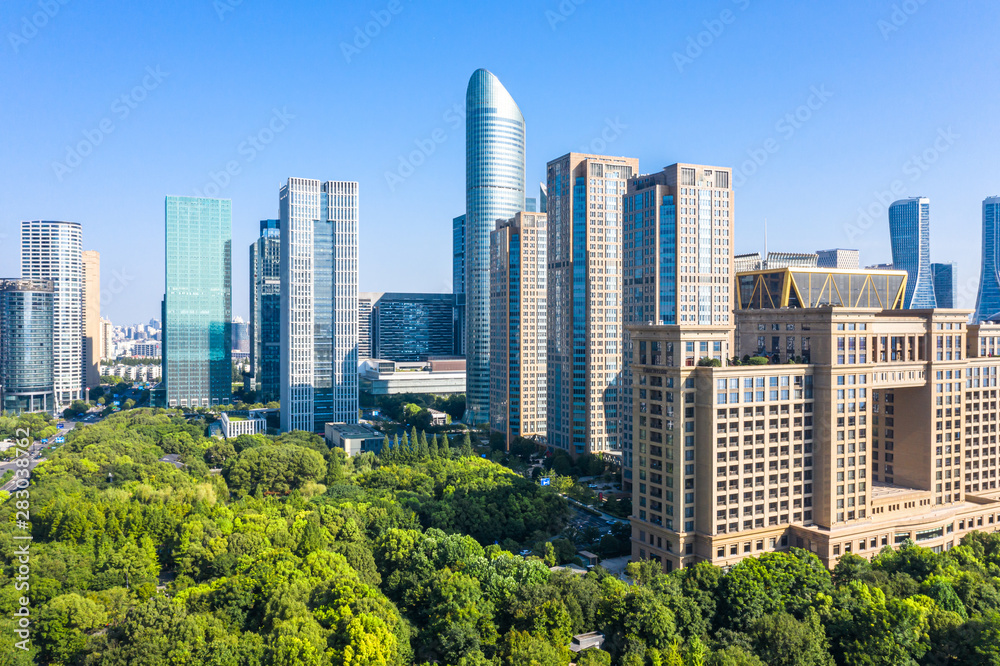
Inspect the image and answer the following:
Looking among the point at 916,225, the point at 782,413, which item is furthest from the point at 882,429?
the point at 916,225

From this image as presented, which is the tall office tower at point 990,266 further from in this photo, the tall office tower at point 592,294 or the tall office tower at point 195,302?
the tall office tower at point 195,302

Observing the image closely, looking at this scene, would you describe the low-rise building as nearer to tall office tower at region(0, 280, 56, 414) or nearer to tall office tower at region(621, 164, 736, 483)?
tall office tower at region(621, 164, 736, 483)

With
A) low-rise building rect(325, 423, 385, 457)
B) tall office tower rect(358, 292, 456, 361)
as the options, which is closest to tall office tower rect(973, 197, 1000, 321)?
tall office tower rect(358, 292, 456, 361)

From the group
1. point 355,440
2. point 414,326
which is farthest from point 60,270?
point 355,440

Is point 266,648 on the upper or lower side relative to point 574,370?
lower

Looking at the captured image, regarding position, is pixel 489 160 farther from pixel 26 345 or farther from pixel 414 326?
pixel 26 345

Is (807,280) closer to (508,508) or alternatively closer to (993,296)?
(508,508)
